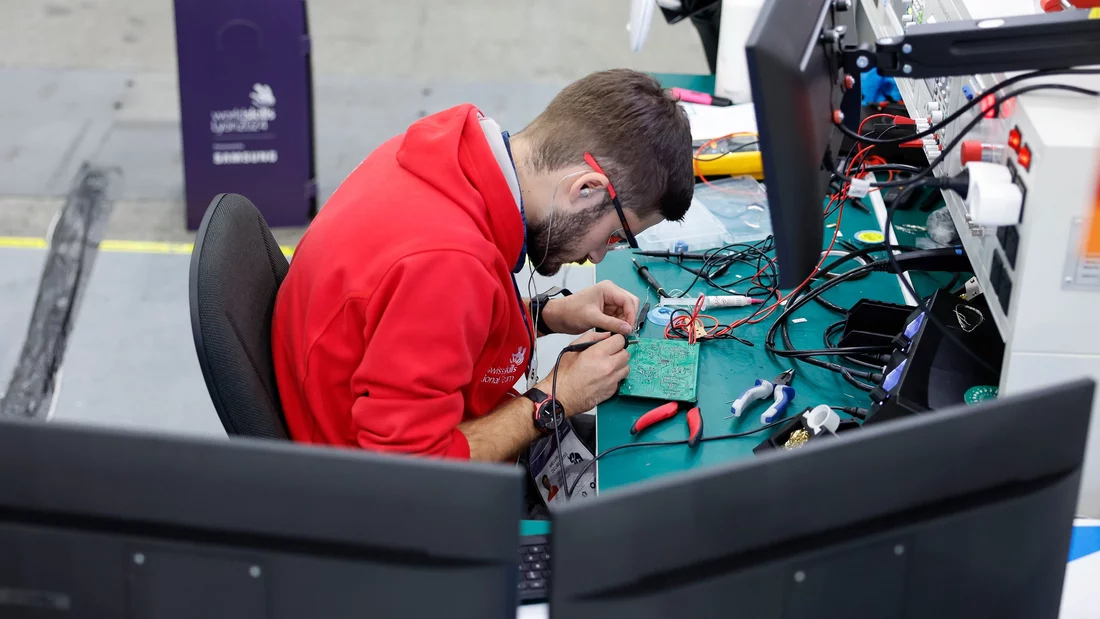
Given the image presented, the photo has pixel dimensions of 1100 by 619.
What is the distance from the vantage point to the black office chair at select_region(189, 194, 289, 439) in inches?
48.0

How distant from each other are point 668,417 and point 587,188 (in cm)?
35

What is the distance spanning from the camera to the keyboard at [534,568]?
3.87ft

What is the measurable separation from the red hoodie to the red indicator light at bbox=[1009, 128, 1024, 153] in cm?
62

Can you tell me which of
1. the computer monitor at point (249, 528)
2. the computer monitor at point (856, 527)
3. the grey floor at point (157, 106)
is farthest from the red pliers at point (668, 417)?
the grey floor at point (157, 106)

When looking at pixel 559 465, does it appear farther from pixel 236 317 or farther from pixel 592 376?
pixel 236 317

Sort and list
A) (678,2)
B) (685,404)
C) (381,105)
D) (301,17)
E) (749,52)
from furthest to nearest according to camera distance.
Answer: (381,105) < (301,17) < (678,2) < (685,404) < (749,52)

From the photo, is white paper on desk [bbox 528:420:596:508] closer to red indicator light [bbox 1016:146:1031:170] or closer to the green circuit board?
the green circuit board

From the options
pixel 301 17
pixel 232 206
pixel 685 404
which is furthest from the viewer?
pixel 301 17

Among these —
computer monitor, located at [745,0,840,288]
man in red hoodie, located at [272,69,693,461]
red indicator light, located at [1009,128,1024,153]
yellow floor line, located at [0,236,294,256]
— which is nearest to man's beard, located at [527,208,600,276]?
man in red hoodie, located at [272,69,693,461]

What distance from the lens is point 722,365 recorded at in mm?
1588

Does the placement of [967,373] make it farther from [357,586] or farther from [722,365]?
[357,586]

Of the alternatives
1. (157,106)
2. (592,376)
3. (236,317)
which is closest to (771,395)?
(592,376)

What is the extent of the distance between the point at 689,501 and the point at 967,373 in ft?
2.81

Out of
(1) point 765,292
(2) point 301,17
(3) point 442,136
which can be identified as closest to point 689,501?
(3) point 442,136
